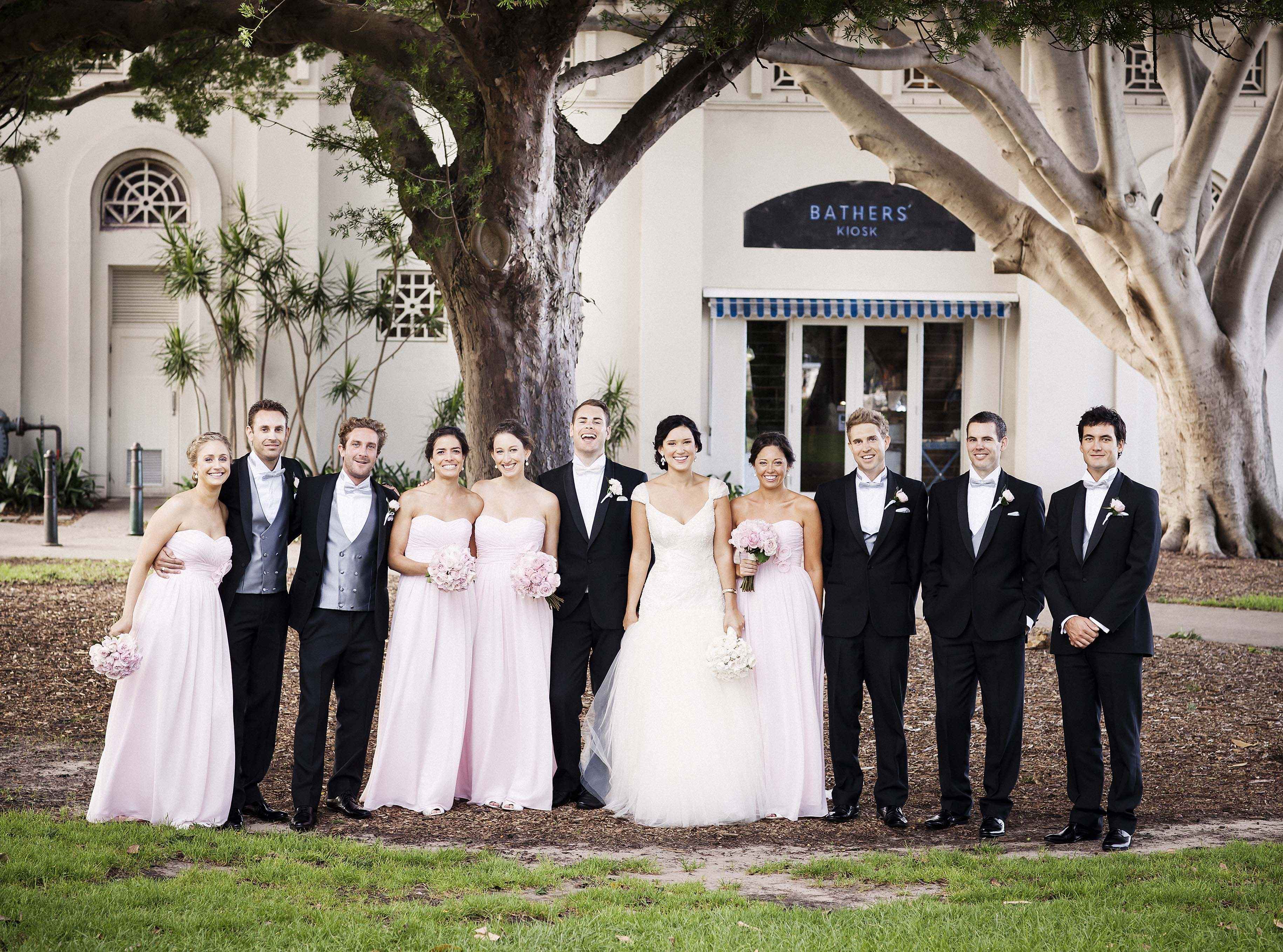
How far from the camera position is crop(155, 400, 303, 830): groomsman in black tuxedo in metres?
5.57

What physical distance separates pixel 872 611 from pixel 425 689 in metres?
2.20

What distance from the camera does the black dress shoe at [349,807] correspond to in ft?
18.9

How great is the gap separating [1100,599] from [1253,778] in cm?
204

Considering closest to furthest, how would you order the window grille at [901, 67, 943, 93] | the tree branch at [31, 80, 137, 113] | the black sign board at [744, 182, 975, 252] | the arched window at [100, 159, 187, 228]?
the tree branch at [31, 80, 137, 113], the arched window at [100, 159, 187, 228], the window grille at [901, 67, 943, 93], the black sign board at [744, 182, 975, 252]

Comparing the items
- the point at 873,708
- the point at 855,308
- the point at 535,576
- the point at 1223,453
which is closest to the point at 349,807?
the point at 535,576

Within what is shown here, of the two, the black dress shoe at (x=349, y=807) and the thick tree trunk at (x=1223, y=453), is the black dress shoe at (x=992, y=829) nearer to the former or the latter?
the black dress shoe at (x=349, y=807)

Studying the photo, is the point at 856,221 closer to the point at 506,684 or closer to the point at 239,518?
the point at 506,684

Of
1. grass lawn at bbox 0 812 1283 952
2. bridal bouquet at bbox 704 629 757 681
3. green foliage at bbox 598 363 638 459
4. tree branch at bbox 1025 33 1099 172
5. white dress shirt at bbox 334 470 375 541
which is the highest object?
tree branch at bbox 1025 33 1099 172

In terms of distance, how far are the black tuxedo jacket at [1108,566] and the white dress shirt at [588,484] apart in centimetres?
220

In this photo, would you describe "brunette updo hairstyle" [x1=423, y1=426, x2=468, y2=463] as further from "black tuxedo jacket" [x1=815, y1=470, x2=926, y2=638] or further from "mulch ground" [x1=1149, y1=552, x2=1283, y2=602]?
"mulch ground" [x1=1149, y1=552, x2=1283, y2=602]

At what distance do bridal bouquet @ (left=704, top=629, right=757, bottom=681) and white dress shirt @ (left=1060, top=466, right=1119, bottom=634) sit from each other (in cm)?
144

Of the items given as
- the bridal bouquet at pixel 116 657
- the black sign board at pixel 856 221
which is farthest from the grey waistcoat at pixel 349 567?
the black sign board at pixel 856 221

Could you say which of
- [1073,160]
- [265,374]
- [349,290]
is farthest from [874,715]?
[265,374]

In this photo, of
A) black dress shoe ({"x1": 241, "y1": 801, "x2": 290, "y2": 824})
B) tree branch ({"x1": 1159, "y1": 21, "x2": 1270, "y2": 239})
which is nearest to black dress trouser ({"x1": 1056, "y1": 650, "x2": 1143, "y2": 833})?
black dress shoe ({"x1": 241, "y1": 801, "x2": 290, "y2": 824})
